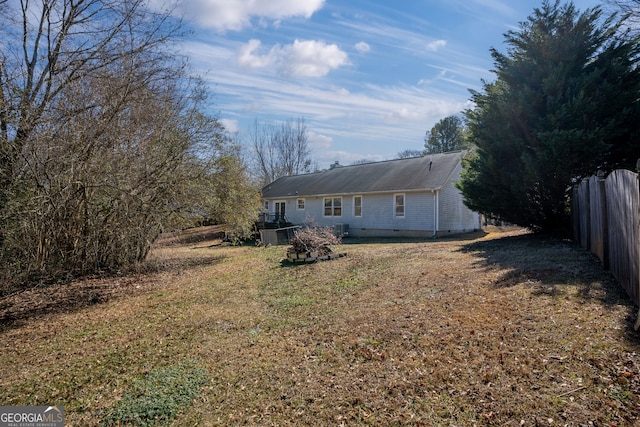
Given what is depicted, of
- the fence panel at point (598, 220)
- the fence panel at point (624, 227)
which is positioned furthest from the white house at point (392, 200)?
the fence panel at point (624, 227)

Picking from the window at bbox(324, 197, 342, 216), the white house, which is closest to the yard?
the white house

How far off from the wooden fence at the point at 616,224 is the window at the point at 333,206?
14.7 metres

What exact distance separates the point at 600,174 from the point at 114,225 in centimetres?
1106

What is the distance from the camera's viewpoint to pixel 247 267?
11.5m

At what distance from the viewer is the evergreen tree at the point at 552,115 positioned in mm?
9117

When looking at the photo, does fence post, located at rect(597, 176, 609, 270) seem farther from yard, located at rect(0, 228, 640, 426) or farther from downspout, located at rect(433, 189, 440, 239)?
downspout, located at rect(433, 189, 440, 239)

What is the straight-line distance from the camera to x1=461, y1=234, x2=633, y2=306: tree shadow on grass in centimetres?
499

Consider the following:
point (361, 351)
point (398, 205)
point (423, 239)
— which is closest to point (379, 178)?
point (398, 205)

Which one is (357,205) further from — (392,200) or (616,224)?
(616,224)

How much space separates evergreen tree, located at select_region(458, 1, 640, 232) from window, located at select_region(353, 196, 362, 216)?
951 cm

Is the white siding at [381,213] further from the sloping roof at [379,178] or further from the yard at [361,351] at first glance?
the yard at [361,351]

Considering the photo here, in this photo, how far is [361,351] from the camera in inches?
173

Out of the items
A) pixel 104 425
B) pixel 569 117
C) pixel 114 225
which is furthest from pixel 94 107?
pixel 569 117

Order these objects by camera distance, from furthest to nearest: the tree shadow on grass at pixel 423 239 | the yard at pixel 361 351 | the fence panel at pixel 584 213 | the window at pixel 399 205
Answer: the window at pixel 399 205
the tree shadow on grass at pixel 423 239
the fence panel at pixel 584 213
the yard at pixel 361 351
